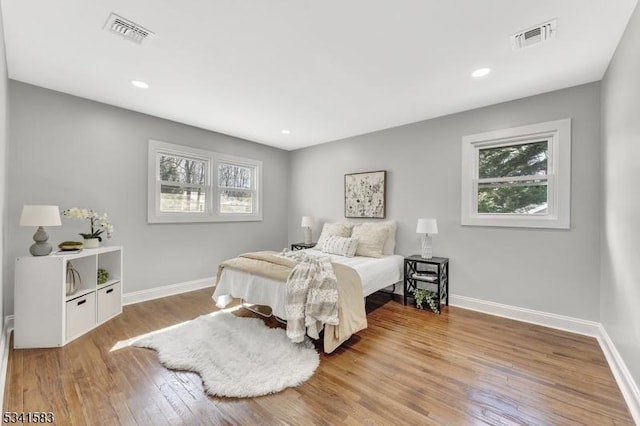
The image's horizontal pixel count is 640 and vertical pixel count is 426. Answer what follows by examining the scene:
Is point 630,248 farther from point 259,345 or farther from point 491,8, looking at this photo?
point 259,345

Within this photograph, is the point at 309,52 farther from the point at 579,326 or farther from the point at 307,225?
the point at 579,326

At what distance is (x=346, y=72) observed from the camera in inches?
99.7

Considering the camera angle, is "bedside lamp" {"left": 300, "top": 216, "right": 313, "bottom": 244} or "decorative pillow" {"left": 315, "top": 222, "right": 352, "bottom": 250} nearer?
"decorative pillow" {"left": 315, "top": 222, "right": 352, "bottom": 250}

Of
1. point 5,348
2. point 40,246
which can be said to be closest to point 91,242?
point 40,246

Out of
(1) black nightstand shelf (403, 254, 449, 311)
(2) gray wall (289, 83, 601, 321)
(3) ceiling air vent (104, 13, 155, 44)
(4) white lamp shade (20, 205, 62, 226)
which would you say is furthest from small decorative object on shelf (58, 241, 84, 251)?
(1) black nightstand shelf (403, 254, 449, 311)

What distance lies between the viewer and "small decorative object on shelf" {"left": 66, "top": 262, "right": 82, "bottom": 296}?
2.58m

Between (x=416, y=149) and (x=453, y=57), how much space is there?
67.0 inches

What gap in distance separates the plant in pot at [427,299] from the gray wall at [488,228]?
0.37 m

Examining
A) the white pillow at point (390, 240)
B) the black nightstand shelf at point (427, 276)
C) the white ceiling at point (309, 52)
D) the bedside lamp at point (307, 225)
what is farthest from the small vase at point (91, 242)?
the black nightstand shelf at point (427, 276)

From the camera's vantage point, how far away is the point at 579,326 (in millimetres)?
2752

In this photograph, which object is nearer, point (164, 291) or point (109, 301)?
point (109, 301)

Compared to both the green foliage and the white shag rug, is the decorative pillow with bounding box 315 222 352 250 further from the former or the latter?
the green foliage

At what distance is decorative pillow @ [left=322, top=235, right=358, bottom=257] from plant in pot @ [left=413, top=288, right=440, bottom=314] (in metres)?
0.99

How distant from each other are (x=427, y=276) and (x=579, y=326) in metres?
1.50
